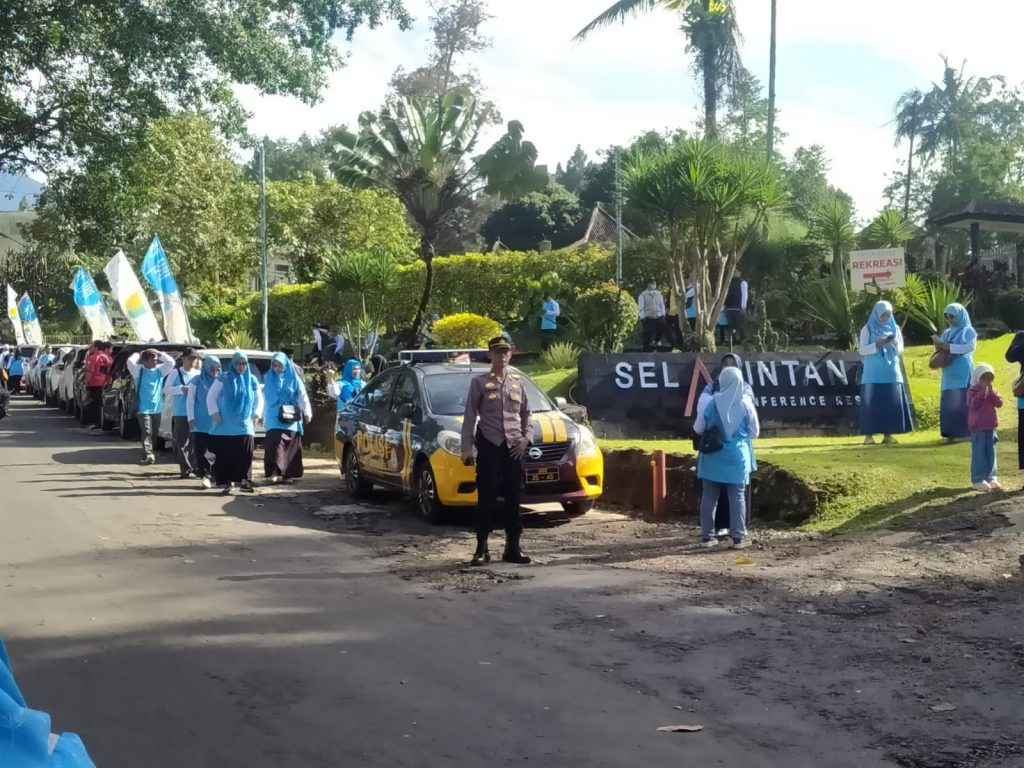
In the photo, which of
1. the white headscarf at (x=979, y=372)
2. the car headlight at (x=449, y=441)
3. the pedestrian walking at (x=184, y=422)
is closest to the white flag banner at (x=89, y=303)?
the pedestrian walking at (x=184, y=422)

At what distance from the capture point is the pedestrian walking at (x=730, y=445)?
10.5 meters

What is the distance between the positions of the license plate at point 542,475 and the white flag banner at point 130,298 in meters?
17.3

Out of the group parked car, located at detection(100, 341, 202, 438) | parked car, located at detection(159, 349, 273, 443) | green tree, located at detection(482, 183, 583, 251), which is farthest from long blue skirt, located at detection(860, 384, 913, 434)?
green tree, located at detection(482, 183, 583, 251)

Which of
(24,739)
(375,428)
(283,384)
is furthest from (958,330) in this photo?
(24,739)

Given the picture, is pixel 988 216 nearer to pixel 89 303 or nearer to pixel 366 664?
pixel 89 303

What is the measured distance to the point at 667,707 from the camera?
5906 mm

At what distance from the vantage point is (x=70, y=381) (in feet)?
99.8

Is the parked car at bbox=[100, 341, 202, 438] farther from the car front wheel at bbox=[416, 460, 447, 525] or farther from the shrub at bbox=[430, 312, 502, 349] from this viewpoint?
the car front wheel at bbox=[416, 460, 447, 525]

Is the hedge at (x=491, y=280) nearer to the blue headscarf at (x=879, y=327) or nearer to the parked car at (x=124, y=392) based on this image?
the parked car at (x=124, y=392)

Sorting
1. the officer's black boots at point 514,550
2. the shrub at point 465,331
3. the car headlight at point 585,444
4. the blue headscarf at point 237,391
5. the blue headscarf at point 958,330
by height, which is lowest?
the officer's black boots at point 514,550

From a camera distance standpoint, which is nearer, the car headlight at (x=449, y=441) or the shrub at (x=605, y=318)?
the car headlight at (x=449, y=441)

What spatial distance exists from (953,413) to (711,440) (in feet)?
15.7

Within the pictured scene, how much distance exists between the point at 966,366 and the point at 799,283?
1660cm

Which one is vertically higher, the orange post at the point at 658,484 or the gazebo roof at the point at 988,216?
the gazebo roof at the point at 988,216
